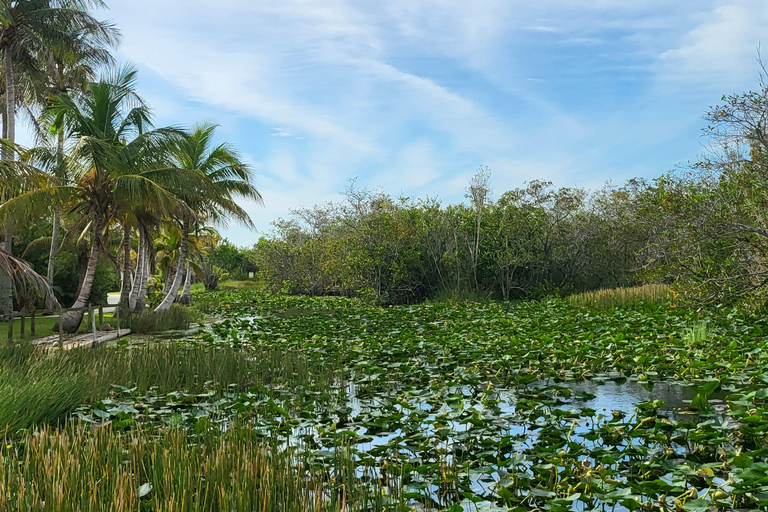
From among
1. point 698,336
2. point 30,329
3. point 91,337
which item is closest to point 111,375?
point 91,337

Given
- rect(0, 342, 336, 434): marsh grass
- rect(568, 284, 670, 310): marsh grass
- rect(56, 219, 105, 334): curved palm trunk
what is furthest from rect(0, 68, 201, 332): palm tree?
rect(568, 284, 670, 310): marsh grass

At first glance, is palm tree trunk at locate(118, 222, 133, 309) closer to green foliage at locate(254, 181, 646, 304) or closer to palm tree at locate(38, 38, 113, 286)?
palm tree at locate(38, 38, 113, 286)

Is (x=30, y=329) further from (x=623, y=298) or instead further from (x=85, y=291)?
(x=623, y=298)

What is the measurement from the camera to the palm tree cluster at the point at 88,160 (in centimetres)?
1486

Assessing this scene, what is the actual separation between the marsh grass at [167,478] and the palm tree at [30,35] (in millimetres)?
16659

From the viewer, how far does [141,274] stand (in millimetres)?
19125

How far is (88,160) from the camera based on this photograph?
15.2 metres

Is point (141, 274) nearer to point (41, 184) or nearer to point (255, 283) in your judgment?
point (41, 184)

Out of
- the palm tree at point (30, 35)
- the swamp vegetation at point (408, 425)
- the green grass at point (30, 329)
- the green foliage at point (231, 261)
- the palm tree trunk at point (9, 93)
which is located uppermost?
the palm tree at point (30, 35)

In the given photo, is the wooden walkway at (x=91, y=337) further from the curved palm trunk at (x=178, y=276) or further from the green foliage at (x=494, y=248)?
the green foliage at (x=494, y=248)

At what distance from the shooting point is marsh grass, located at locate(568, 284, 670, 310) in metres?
15.3

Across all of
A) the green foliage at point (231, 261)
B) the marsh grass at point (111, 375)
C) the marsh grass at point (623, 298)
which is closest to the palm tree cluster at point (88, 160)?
the marsh grass at point (111, 375)

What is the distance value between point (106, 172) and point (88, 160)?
626 mm

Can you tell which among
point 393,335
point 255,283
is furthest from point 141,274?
point 255,283
